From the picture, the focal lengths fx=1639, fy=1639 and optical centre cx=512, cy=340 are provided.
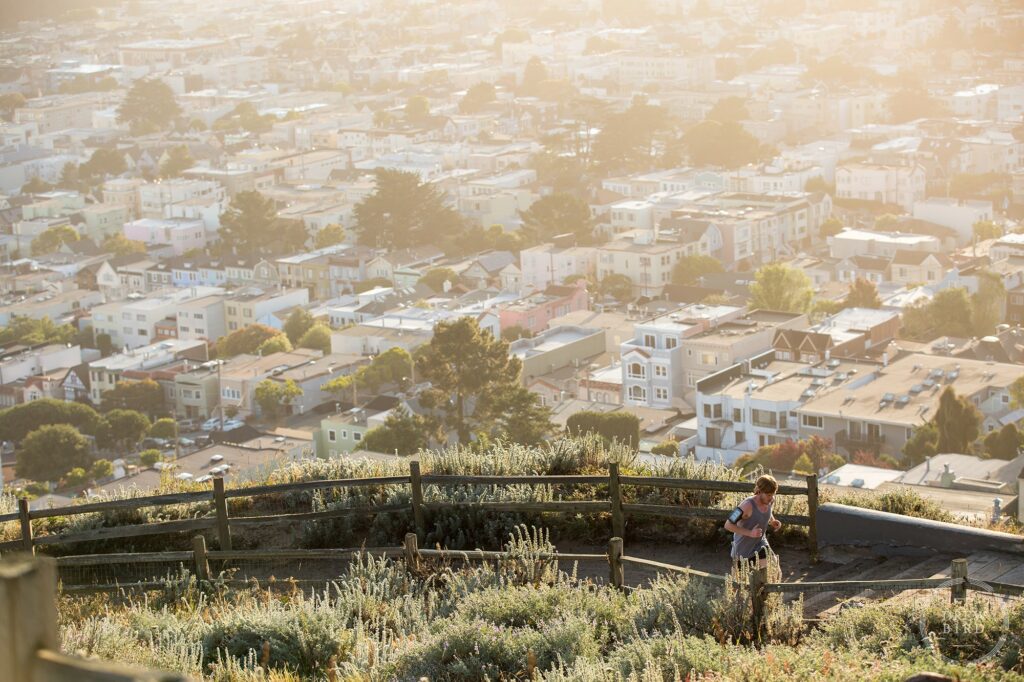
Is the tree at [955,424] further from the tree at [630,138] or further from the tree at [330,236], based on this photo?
the tree at [630,138]

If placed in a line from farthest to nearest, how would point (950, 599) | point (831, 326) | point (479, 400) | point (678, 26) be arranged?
point (678, 26)
point (831, 326)
point (479, 400)
point (950, 599)

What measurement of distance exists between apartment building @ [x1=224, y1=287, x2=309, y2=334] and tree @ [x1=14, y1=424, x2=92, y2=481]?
643cm

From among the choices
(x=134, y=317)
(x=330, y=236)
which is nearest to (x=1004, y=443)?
(x=134, y=317)

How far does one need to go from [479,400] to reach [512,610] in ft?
38.7

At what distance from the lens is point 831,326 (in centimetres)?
2112

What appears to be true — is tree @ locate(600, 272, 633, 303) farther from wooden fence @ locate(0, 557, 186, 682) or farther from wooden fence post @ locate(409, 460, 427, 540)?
wooden fence @ locate(0, 557, 186, 682)

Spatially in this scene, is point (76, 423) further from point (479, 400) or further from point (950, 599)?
point (950, 599)

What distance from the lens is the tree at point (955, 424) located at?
15.8m

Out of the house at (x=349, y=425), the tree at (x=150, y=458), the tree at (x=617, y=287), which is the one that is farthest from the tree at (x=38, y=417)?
the tree at (x=617, y=287)

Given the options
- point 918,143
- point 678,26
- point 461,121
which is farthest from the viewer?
point 678,26

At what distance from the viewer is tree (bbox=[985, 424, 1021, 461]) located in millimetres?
15297

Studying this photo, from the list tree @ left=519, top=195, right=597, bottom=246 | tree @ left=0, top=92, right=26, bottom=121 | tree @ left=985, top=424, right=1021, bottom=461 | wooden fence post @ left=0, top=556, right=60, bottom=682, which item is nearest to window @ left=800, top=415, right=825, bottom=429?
tree @ left=985, top=424, right=1021, bottom=461

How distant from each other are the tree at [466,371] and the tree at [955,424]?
4.23 meters

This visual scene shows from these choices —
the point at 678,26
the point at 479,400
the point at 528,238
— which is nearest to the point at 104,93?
the point at 678,26
